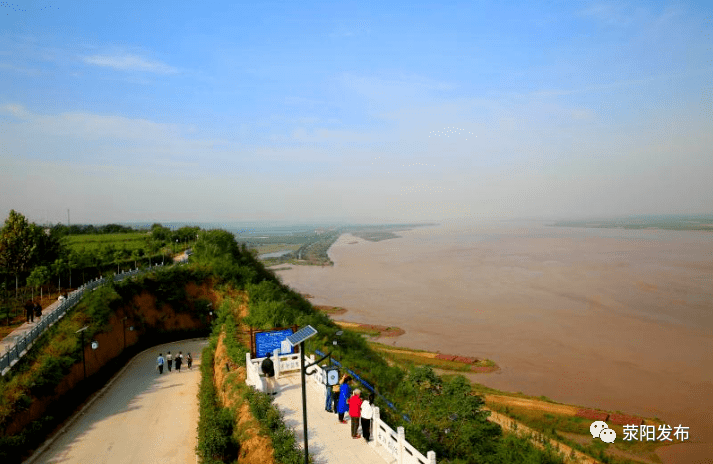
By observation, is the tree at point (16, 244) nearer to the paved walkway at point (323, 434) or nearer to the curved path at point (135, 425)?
the curved path at point (135, 425)

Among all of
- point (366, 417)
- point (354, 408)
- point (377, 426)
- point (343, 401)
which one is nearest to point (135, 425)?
point (343, 401)

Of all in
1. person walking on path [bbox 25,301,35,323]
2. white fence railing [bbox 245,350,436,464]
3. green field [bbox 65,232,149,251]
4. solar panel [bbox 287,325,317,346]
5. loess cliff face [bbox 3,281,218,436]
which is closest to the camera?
solar panel [bbox 287,325,317,346]

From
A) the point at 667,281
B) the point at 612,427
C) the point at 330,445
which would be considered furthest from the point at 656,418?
the point at 667,281

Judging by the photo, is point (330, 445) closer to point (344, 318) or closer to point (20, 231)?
point (20, 231)

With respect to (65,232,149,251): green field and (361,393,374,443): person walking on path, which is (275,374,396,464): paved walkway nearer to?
(361,393,374,443): person walking on path

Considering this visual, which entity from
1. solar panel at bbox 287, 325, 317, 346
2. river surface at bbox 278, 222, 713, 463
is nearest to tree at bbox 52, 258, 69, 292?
river surface at bbox 278, 222, 713, 463

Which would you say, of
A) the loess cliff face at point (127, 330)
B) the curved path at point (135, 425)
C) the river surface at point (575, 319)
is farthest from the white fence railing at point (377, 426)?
the river surface at point (575, 319)
